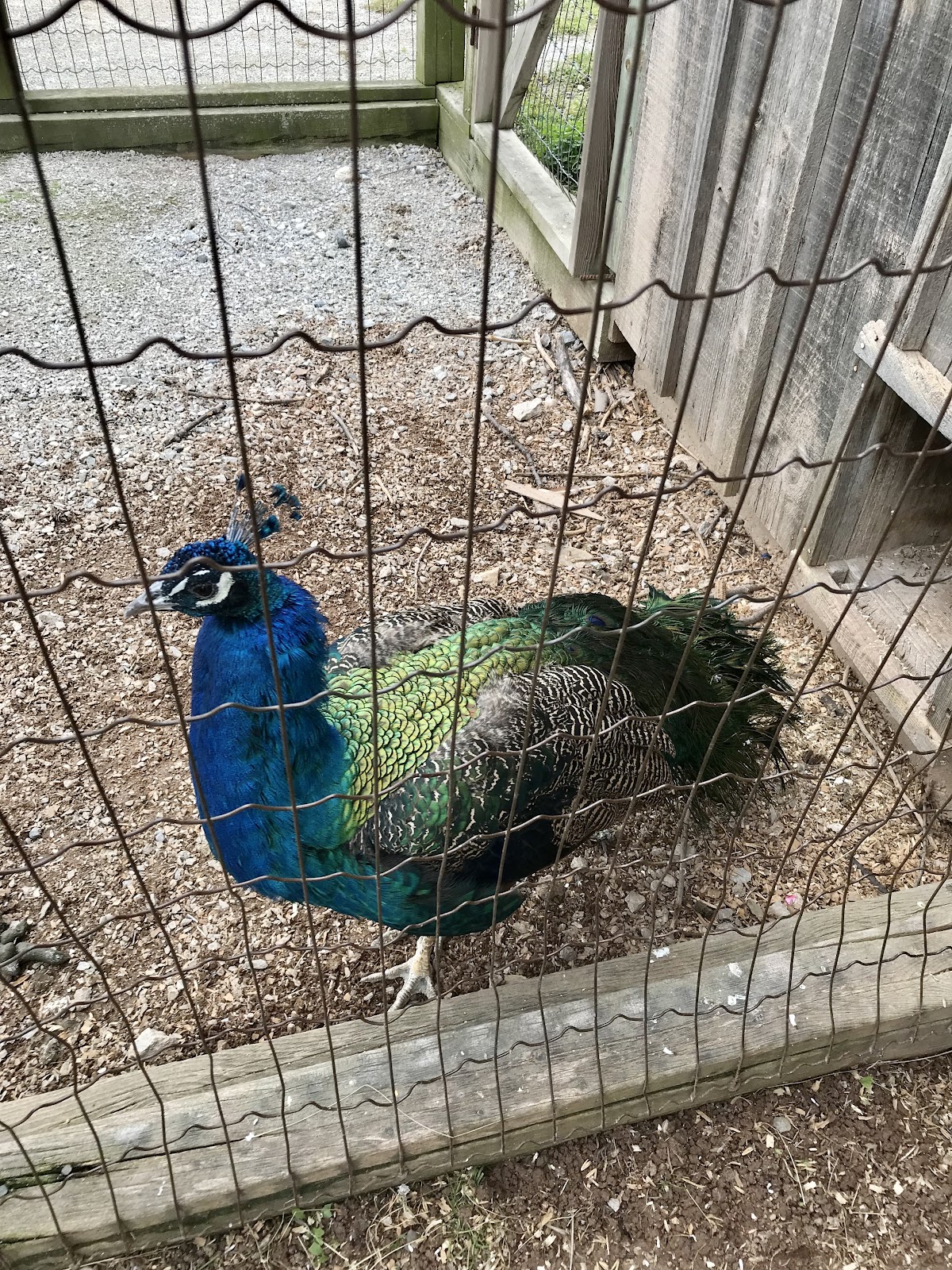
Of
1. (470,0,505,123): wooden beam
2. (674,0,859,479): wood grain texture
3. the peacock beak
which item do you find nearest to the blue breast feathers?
the peacock beak

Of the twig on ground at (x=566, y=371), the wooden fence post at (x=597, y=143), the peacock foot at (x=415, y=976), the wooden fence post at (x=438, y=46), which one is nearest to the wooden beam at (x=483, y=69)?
the wooden fence post at (x=438, y=46)

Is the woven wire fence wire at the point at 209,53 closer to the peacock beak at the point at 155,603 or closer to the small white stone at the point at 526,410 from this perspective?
the small white stone at the point at 526,410

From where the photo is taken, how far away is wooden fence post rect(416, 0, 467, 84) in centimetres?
601

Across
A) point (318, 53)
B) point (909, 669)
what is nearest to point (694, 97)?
point (909, 669)

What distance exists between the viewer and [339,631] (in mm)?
3543

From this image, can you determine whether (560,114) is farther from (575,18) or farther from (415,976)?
(415,976)

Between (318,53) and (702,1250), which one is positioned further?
(318,53)

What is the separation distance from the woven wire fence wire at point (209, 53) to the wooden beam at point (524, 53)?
1707 mm

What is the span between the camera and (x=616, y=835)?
3.00 meters

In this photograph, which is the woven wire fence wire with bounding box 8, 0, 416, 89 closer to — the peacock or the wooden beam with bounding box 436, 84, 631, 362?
the wooden beam with bounding box 436, 84, 631, 362

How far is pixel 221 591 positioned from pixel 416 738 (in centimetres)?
60

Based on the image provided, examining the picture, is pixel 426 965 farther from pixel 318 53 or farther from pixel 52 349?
pixel 318 53

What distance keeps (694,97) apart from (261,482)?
2162 mm

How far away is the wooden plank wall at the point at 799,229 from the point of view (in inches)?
107
